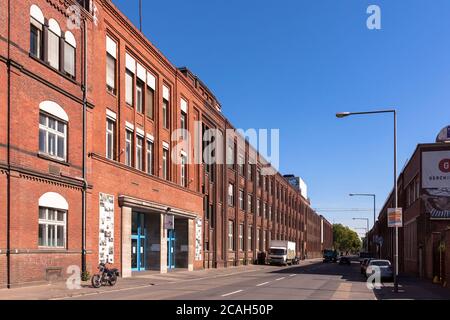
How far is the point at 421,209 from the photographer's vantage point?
137ft

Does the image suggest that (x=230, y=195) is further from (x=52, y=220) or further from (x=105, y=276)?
(x=105, y=276)

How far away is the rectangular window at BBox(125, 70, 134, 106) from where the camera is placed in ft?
112

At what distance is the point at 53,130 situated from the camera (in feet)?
80.2

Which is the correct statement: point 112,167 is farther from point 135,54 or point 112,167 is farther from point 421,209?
point 421,209

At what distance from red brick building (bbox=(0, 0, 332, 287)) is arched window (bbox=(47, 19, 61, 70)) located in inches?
3.7

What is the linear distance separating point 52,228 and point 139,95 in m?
14.8

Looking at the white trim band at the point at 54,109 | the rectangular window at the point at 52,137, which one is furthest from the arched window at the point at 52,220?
the white trim band at the point at 54,109

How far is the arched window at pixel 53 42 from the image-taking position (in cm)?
2442

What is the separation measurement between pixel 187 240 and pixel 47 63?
2247cm

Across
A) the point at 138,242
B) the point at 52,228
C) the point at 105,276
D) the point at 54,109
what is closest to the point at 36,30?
the point at 54,109

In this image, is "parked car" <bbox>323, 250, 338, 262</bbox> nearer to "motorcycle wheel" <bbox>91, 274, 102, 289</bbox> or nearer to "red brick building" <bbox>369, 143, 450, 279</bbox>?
"red brick building" <bbox>369, 143, 450, 279</bbox>

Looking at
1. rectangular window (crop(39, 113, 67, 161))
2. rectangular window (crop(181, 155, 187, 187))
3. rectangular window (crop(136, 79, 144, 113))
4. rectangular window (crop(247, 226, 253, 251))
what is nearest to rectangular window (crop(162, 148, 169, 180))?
rectangular window (crop(181, 155, 187, 187))

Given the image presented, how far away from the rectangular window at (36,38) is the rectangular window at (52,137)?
2842 millimetres
